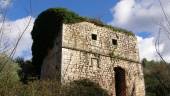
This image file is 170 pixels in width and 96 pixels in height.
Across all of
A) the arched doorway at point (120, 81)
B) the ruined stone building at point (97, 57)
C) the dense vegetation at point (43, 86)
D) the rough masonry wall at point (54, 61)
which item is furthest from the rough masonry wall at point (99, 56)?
the dense vegetation at point (43, 86)

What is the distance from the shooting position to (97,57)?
750 inches

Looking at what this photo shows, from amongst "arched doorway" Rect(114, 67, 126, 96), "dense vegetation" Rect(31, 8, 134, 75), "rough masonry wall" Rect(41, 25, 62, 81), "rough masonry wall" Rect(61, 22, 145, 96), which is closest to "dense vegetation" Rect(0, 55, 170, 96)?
"rough masonry wall" Rect(61, 22, 145, 96)

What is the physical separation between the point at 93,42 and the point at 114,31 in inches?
92.9

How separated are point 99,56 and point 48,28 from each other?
3.79m

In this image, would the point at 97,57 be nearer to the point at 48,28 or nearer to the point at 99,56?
the point at 99,56

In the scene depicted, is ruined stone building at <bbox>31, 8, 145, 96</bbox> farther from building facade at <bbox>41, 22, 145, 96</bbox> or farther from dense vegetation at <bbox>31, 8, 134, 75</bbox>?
dense vegetation at <bbox>31, 8, 134, 75</bbox>

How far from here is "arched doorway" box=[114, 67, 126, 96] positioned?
19891 millimetres

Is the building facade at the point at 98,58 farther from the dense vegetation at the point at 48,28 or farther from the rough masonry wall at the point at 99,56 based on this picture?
the dense vegetation at the point at 48,28

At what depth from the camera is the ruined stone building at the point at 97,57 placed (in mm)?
17938

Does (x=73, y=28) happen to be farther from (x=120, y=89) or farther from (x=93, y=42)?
(x=120, y=89)

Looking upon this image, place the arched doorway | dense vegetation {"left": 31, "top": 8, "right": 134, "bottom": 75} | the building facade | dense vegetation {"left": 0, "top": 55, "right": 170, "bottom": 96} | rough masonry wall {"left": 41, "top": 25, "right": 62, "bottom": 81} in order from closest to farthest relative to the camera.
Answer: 1. dense vegetation {"left": 0, "top": 55, "right": 170, "bottom": 96}
2. rough masonry wall {"left": 41, "top": 25, "right": 62, "bottom": 81}
3. the building facade
4. dense vegetation {"left": 31, "top": 8, "right": 134, "bottom": 75}
5. the arched doorway

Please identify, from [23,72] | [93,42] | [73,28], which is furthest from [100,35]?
[23,72]

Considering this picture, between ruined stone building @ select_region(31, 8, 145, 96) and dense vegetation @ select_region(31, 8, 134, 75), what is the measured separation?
264 millimetres

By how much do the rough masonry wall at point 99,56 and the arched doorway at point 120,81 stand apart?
26 centimetres
